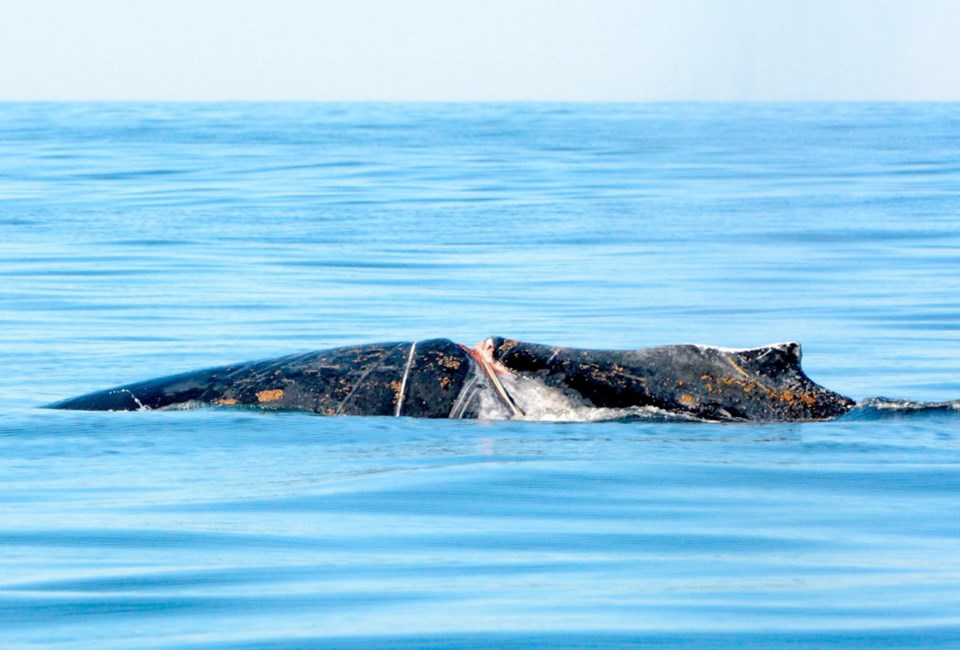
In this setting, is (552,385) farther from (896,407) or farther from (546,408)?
(896,407)

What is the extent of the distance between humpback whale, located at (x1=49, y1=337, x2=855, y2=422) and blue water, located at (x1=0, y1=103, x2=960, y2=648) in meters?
0.18

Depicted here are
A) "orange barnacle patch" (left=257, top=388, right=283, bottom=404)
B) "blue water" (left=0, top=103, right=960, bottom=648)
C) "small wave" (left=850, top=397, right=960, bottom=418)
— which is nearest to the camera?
"blue water" (left=0, top=103, right=960, bottom=648)

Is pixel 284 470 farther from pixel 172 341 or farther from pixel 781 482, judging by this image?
pixel 172 341

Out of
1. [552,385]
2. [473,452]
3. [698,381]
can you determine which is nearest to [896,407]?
[698,381]

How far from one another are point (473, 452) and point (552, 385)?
0.98 meters

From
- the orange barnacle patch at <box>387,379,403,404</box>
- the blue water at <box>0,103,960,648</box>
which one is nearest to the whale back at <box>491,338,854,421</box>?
the blue water at <box>0,103,960,648</box>

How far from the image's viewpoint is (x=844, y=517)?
6738 mm

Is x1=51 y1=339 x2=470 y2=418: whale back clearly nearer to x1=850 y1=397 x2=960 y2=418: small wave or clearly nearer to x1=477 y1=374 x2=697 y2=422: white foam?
x1=477 y1=374 x2=697 y2=422: white foam

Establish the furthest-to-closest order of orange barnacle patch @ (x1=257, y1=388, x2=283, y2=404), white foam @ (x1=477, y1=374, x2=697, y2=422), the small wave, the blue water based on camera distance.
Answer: orange barnacle patch @ (x1=257, y1=388, x2=283, y2=404)
the small wave
white foam @ (x1=477, y1=374, x2=697, y2=422)
the blue water

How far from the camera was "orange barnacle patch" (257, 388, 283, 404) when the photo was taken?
9.12 meters

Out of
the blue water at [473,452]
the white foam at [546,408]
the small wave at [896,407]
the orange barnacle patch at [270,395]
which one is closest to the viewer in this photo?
the blue water at [473,452]

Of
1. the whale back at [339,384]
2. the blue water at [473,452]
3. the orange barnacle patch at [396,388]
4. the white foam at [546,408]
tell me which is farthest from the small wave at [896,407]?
the orange barnacle patch at [396,388]

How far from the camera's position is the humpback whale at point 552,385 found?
8812mm

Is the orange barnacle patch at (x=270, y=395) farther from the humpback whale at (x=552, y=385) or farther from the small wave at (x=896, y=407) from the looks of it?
the small wave at (x=896, y=407)
